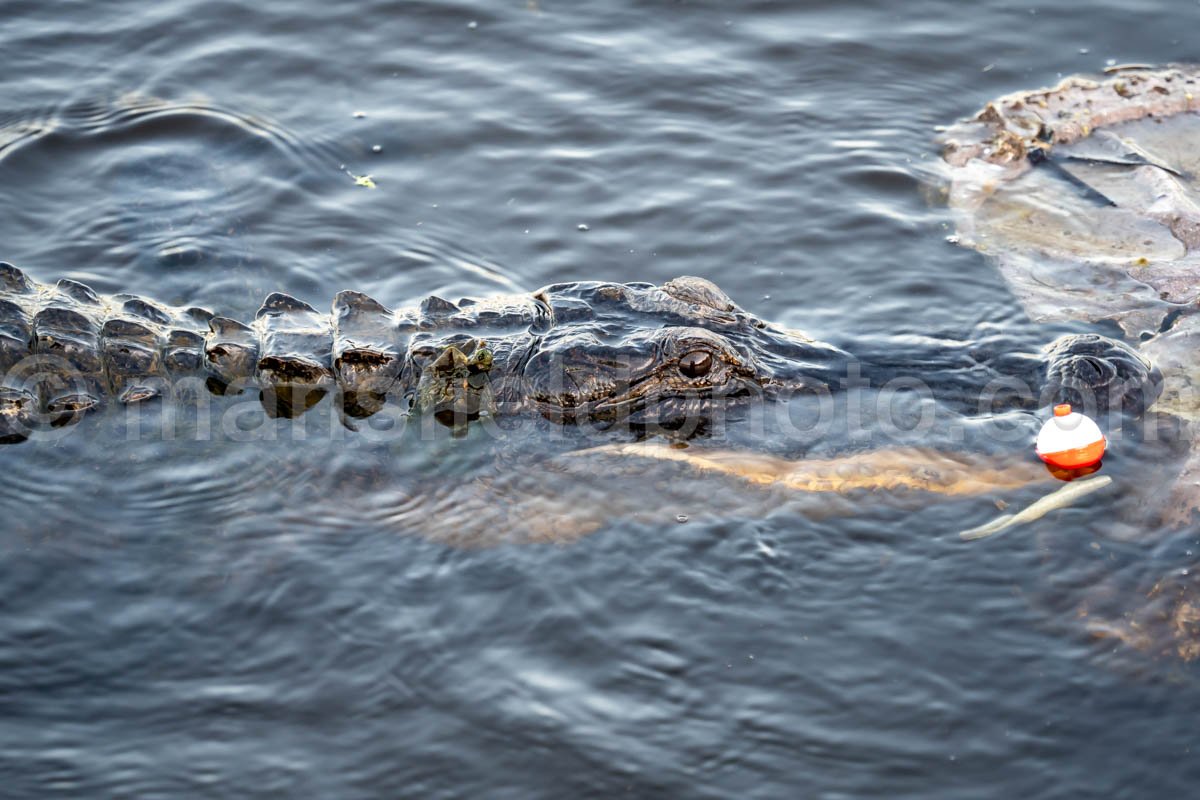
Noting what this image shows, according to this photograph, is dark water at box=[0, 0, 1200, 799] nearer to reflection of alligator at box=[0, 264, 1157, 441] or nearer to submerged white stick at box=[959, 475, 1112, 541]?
submerged white stick at box=[959, 475, 1112, 541]

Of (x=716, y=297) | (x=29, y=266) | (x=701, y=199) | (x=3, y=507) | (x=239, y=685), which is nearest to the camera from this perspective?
(x=239, y=685)

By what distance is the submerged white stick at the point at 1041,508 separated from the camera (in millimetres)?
5078

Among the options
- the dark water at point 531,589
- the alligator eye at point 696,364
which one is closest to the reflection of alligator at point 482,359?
the alligator eye at point 696,364

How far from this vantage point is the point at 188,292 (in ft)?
21.7

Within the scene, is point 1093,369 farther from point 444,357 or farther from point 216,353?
point 216,353

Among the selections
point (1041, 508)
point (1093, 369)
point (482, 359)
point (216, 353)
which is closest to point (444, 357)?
point (482, 359)

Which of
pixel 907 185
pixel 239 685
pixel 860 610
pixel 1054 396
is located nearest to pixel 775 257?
pixel 907 185

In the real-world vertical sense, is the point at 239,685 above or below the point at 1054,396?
below

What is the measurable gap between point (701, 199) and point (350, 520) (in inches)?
136

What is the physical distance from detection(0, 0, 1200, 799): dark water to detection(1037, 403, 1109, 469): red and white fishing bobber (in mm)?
216

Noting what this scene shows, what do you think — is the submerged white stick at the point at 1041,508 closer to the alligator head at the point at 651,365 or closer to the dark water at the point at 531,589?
the dark water at the point at 531,589

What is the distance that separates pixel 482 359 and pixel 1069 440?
2515 millimetres

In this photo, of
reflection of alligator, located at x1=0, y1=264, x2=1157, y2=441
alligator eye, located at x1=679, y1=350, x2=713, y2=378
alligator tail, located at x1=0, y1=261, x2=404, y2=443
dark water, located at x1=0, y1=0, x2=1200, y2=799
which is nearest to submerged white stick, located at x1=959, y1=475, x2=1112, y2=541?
dark water, located at x1=0, y1=0, x2=1200, y2=799

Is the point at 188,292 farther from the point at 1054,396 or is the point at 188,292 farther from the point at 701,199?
the point at 1054,396
